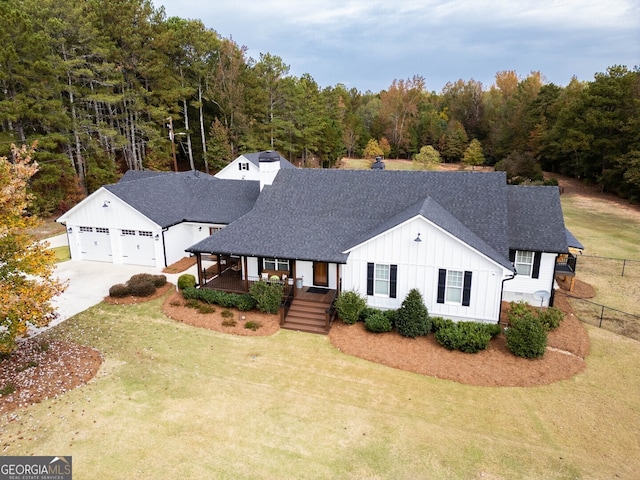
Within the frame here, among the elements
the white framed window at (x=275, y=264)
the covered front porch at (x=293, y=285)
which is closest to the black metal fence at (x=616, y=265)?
the covered front porch at (x=293, y=285)

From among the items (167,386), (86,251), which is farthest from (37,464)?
(86,251)

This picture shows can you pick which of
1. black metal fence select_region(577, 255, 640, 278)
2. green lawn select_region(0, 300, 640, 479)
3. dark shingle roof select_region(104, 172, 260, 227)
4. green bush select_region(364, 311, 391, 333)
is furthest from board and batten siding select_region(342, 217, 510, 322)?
black metal fence select_region(577, 255, 640, 278)

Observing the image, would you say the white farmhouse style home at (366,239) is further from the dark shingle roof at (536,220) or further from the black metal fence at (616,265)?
the black metal fence at (616,265)

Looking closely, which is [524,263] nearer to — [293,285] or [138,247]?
[293,285]

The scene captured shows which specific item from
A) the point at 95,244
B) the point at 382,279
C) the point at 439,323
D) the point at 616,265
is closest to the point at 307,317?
the point at 382,279

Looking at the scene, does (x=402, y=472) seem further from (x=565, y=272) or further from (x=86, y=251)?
(x=86, y=251)

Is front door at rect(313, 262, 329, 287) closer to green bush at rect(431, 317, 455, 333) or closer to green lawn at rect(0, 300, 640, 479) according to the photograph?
green lawn at rect(0, 300, 640, 479)
